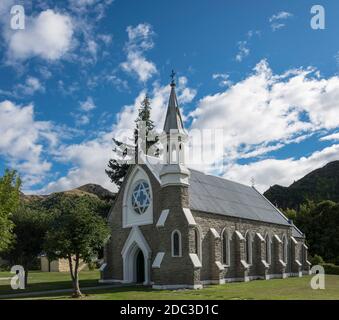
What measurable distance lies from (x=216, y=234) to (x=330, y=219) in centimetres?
4088

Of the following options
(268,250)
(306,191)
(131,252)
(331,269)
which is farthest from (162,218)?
(306,191)

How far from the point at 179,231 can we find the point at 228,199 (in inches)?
463

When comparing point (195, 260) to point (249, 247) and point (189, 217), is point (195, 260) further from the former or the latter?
point (249, 247)

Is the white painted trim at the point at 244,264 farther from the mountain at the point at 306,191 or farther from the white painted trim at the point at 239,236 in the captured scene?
the mountain at the point at 306,191

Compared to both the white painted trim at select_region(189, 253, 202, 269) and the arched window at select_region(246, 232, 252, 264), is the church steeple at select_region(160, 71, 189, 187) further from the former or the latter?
the arched window at select_region(246, 232, 252, 264)

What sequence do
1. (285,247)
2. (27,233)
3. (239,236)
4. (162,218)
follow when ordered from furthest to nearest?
(285,247) < (239,236) < (27,233) < (162,218)

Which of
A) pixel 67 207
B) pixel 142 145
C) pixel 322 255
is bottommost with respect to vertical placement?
pixel 322 255

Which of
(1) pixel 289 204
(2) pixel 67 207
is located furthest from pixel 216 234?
(1) pixel 289 204

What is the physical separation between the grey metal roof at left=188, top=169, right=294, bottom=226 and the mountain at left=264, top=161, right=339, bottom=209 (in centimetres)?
5109

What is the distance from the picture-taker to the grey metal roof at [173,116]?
3262cm

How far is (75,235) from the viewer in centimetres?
2470

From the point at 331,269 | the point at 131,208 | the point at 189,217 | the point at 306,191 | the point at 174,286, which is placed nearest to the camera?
the point at 174,286

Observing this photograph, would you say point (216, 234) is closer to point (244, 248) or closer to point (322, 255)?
point (244, 248)
